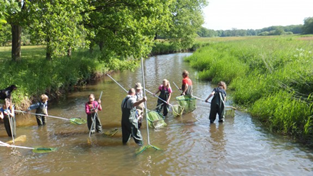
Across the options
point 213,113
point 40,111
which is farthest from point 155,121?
point 40,111

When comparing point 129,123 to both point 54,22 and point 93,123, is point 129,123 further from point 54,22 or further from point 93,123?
point 54,22

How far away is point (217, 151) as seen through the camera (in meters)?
7.77

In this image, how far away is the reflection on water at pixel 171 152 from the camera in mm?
6691

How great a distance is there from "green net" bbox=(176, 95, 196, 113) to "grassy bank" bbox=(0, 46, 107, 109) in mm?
7521

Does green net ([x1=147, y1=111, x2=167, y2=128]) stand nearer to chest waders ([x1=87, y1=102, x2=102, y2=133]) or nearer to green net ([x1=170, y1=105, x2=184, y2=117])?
green net ([x1=170, y1=105, x2=184, y2=117])

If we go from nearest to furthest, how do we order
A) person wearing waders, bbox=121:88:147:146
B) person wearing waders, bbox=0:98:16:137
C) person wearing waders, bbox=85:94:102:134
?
person wearing waders, bbox=121:88:147:146 → person wearing waders, bbox=0:98:16:137 → person wearing waders, bbox=85:94:102:134

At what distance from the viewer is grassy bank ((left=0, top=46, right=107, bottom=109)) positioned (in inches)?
494

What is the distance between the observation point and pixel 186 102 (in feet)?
37.7

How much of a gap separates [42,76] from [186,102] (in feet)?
30.3

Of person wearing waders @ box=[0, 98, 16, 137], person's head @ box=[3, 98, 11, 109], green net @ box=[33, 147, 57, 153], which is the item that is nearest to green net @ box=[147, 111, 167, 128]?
green net @ box=[33, 147, 57, 153]

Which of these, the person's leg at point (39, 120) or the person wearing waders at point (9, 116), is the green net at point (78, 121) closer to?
the person's leg at point (39, 120)

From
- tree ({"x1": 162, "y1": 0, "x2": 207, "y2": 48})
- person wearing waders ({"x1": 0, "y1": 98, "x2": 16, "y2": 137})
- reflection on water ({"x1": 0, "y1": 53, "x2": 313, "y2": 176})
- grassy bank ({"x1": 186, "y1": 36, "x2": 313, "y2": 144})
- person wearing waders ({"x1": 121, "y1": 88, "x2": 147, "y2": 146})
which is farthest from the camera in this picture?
tree ({"x1": 162, "y1": 0, "x2": 207, "y2": 48})

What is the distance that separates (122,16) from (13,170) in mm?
10537

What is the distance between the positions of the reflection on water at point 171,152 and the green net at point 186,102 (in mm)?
537
